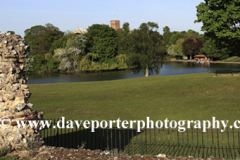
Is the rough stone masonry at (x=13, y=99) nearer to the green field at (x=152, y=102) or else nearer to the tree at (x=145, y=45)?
the green field at (x=152, y=102)

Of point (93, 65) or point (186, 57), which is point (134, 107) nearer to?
point (93, 65)

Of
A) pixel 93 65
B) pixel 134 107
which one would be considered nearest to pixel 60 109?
pixel 134 107

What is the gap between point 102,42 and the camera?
93.5m

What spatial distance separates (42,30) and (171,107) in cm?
11983

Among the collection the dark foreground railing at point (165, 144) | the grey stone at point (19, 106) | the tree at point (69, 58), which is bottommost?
the dark foreground railing at point (165, 144)

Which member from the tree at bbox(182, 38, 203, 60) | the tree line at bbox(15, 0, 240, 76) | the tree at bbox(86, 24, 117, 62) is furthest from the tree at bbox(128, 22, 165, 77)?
the tree at bbox(182, 38, 203, 60)

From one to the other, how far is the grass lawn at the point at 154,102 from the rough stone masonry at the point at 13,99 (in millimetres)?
10652

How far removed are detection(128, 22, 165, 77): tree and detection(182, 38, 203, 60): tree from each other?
78.6 meters

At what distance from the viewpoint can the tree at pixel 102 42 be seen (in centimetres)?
9131

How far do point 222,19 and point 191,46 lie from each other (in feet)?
347

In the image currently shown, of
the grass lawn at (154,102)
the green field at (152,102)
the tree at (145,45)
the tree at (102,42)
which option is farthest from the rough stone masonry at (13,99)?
the tree at (102,42)

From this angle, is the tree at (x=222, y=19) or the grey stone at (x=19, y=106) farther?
the tree at (x=222, y=19)

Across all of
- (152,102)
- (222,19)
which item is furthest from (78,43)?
(152,102)

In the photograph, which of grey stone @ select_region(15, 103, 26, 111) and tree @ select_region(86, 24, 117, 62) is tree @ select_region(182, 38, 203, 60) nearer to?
tree @ select_region(86, 24, 117, 62)
